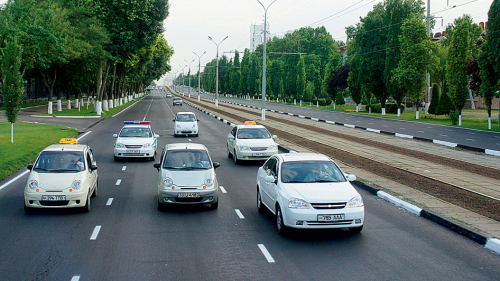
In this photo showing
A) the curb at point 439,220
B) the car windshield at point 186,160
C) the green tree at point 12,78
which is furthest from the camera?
the green tree at point 12,78

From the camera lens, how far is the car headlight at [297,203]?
9.05 metres

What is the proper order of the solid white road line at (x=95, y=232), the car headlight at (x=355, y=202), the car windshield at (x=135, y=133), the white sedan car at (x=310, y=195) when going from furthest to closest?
the car windshield at (x=135, y=133) < the solid white road line at (x=95, y=232) < the car headlight at (x=355, y=202) < the white sedan car at (x=310, y=195)

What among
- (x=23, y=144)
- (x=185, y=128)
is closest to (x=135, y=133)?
(x=23, y=144)

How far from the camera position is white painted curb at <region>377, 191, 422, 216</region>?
1150 centimetres

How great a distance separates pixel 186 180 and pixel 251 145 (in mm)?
Answer: 8456

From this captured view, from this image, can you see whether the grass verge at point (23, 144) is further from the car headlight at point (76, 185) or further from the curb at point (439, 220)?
the curb at point (439, 220)

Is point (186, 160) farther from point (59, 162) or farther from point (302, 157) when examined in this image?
point (302, 157)

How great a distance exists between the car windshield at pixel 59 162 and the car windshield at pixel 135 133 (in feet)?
29.2

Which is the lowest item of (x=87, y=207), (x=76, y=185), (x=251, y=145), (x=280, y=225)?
(x=87, y=207)

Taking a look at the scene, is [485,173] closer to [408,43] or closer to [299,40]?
[408,43]

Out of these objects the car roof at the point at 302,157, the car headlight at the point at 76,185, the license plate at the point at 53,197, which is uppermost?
the car roof at the point at 302,157

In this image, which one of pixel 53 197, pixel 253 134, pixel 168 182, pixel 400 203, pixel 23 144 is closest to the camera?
pixel 53 197

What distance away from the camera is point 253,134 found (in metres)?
21.3

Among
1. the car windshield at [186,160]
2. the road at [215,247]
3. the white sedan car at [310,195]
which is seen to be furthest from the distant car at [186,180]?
the white sedan car at [310,195]
